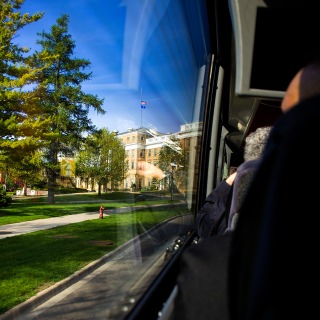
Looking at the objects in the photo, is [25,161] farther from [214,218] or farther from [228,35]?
[228,35]

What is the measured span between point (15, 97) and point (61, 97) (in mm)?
135

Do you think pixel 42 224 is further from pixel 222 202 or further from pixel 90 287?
pixel 222 202

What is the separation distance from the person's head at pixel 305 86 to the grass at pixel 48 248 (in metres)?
0.77

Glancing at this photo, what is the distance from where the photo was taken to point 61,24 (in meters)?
1.00

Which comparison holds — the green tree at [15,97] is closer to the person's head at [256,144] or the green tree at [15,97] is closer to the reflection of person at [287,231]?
the reflection of person at [287,231]

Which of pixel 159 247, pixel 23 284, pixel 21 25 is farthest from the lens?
pixel 159 247

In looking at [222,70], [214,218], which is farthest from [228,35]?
[214,218]

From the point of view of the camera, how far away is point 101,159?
48.7 inches

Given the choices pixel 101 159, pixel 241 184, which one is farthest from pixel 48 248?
pixel 241 184

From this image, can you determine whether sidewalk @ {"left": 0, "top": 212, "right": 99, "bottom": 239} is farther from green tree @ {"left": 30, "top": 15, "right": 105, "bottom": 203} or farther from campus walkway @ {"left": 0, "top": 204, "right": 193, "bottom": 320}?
green tree @ {"left": 30, "top": 15, "right": 105, "bottom": 203}

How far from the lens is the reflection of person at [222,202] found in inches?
72.5

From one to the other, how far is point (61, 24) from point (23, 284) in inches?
34.7

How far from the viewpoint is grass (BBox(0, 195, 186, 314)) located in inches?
47.1

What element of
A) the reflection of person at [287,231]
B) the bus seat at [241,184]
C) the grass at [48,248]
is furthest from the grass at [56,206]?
the reflection of person at [287,231]
